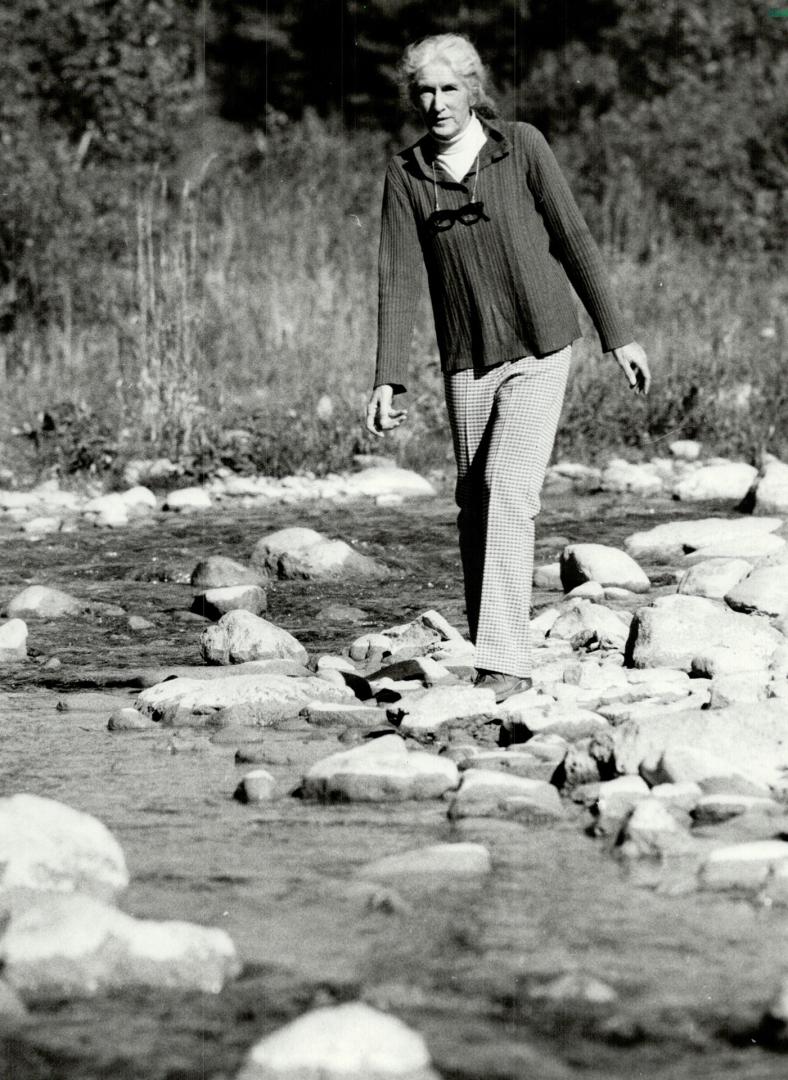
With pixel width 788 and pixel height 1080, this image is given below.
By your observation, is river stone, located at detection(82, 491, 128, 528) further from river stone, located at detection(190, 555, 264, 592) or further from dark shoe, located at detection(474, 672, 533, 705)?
dark shoe, located at detection(474, 672, 533, 705)

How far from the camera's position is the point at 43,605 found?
6.51 meters

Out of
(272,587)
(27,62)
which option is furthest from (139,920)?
(27,62)

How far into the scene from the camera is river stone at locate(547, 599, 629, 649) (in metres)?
5.66

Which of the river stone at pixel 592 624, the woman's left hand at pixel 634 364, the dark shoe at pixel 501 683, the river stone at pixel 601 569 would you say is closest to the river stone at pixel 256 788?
the dark shoe at pixel 501 683

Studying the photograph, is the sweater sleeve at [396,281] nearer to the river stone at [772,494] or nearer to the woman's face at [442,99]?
the woman's face at [442,99]

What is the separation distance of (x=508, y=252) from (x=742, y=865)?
1914 mm

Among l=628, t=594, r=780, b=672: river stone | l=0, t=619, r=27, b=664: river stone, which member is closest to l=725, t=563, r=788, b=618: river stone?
l=628, t=594, r=780, b=672: river stone

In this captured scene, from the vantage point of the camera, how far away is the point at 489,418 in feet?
15.4

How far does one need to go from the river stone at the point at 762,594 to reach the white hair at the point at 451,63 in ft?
6.56

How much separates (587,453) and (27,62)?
11.6 meters

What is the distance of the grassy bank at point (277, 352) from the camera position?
10188 millimetres

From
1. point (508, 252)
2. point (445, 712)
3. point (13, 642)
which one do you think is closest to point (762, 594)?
point (445, 712)

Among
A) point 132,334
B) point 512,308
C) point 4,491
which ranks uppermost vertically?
point 512,308

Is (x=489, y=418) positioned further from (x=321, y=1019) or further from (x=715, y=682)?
(x=321, y=1019)
